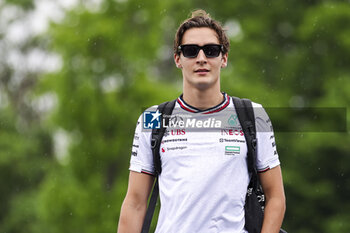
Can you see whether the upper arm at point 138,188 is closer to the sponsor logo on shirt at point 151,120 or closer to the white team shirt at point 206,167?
the white team shirt at point 206,167

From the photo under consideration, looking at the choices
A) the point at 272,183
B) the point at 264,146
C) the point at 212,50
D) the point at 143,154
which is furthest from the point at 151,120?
the point at 272,183

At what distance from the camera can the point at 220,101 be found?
3.43m

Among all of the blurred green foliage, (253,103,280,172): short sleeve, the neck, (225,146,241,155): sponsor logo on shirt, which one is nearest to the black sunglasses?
the neck

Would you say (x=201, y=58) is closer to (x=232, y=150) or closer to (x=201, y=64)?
(x=201, y=64)

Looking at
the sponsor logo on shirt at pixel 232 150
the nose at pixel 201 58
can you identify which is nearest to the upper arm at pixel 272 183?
the sponsor logo on shirt at pixel 232 150

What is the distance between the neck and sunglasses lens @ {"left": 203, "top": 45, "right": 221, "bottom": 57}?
198 mm

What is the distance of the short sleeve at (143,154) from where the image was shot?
3402 mm

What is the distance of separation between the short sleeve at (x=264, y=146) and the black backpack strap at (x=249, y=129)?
3cm

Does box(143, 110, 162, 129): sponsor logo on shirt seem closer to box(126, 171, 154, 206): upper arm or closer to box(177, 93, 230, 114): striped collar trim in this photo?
box(177, 93, 230, 114): striped collar trim

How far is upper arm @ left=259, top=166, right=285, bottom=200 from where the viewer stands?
329 cm

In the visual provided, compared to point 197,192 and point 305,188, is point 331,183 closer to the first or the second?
point 305,188

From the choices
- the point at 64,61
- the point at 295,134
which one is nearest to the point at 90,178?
the point at 64,61

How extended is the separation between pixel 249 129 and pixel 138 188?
0.72 meters

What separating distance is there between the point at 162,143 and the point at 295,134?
644 inches
